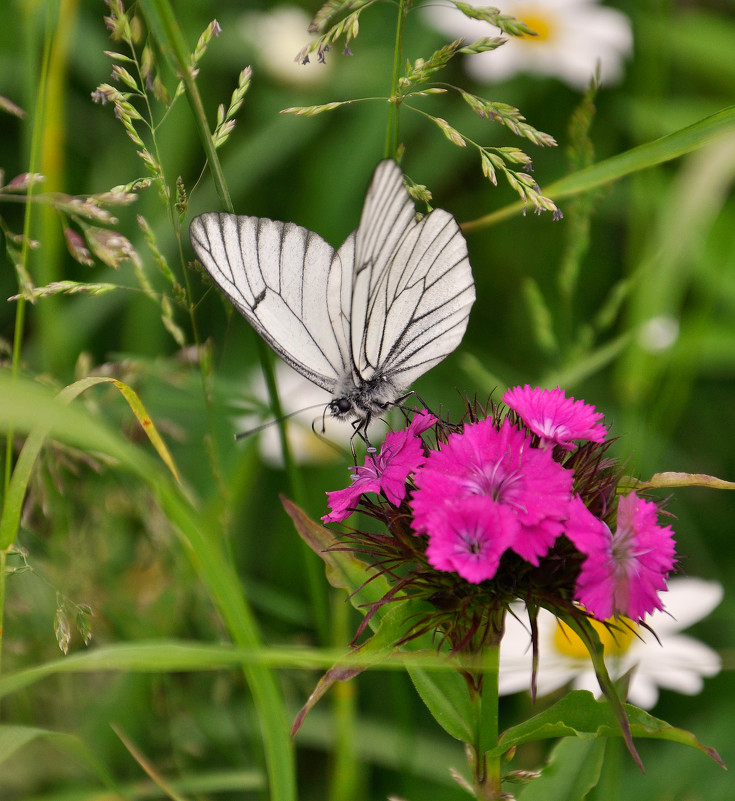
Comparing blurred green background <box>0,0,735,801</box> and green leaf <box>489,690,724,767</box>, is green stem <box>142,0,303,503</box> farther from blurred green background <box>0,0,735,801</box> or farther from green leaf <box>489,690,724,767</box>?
green leaf <box>489,690,724,767</box>

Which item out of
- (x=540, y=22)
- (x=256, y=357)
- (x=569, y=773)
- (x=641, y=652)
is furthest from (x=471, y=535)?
(x=540, y=22)

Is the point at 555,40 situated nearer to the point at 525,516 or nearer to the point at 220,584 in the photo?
the point at 525,516

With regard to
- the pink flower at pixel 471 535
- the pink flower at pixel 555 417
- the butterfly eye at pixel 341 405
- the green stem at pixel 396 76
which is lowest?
the pink flower at pixel 471 535

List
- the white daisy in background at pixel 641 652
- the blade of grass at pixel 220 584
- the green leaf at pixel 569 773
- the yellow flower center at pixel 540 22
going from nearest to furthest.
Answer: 1. the blade of grass at pixel 220 584
2. the green leaf at pixel 569 773
3. the white daisy in background at pixel 641 652
4. the yellow flower center at pixel 540 22

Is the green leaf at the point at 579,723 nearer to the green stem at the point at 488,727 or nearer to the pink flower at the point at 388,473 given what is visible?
the green stem at the point at 488,727

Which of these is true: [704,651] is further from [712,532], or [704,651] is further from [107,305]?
[107,305]

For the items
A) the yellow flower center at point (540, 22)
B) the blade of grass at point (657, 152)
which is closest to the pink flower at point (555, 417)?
the blade of grass at point (657, 152)

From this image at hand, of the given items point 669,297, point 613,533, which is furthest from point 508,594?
point 669,297
